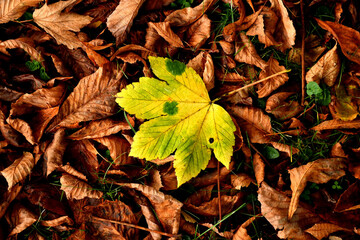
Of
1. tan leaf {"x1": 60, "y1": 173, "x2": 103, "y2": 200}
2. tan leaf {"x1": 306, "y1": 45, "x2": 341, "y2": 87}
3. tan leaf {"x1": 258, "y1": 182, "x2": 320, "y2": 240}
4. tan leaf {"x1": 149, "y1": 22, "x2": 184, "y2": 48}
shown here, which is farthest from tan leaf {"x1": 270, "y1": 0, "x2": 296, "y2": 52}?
tan leaf {"x1": 60, "y1": 173, "x2": 103, "y2": 200}

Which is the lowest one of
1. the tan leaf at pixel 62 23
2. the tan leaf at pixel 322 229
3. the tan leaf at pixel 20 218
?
the tan leaf at pixel 322 229

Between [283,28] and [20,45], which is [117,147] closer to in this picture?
[20,45]

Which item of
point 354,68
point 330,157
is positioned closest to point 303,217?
point 330,157

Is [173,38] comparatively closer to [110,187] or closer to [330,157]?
[110,187]

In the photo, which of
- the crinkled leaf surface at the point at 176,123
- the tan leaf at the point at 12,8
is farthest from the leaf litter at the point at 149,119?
the crinkled leaf surface at the point at 176,123

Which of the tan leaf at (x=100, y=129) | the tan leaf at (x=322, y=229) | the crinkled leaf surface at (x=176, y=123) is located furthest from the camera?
the tan leaf at (x=100, y=129)

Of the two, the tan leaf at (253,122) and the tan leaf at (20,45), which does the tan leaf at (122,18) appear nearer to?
the tan leaf at (20,45)

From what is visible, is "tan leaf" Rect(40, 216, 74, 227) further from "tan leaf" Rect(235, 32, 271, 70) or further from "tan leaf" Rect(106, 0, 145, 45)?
"tan leaf" Rect(235, 32, 271, 70)

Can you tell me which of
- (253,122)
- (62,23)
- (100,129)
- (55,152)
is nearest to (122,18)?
(62,23)
